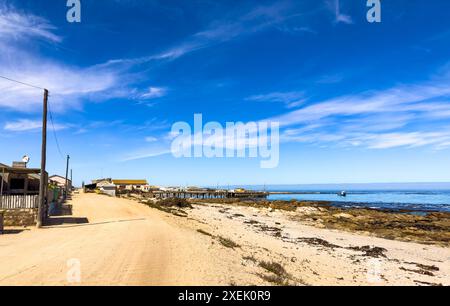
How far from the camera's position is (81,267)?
32.1 feet

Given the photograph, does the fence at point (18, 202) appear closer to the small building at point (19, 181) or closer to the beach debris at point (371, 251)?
the small building at point (19, 181)

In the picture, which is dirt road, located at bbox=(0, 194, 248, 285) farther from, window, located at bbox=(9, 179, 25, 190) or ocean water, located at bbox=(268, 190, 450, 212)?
ocean water, located at bbox=(268, 190, 450, 212)

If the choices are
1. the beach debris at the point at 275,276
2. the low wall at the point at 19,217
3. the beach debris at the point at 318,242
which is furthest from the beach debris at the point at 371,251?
the low wall at the point at 19,217

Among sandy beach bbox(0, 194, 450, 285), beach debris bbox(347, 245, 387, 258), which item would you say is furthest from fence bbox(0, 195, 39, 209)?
beach debris bbox(347, 245, 387, 258)

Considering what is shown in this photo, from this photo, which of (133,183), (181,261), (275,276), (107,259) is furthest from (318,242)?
(133,183)

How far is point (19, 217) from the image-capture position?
786 inches

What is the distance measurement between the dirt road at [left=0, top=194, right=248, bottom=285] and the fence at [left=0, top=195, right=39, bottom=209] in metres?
3.06

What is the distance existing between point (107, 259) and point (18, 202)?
13.0 meters

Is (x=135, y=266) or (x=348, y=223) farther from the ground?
(x=135, y=266)
